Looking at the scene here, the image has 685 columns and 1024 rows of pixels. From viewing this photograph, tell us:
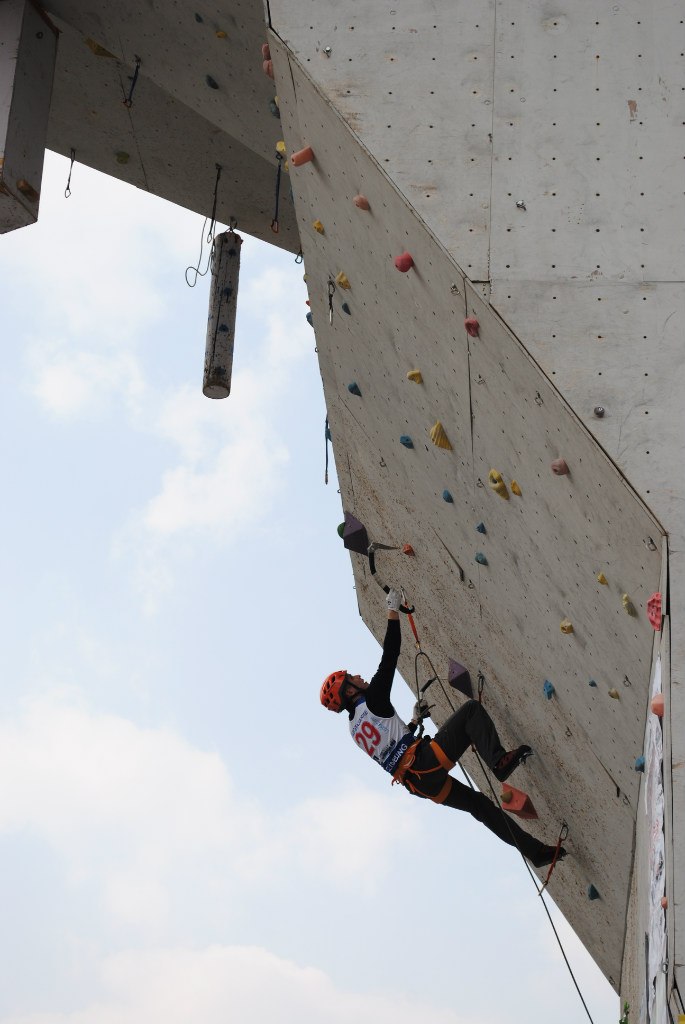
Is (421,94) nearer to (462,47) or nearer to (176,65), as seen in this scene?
(462,47)

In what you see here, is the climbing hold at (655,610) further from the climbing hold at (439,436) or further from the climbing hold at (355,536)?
the climbing hold at (355,536)

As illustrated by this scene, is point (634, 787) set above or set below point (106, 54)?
below

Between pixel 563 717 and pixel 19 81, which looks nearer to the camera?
pixel 563 717

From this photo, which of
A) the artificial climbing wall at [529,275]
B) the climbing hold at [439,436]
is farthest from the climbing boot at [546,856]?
the climbing hold at [439,436]

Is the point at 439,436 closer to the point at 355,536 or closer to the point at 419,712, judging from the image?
the point at 419,712

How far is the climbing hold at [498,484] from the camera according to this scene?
12.5 ft

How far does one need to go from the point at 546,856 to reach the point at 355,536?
1.51m

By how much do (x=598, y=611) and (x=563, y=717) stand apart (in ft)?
2.86

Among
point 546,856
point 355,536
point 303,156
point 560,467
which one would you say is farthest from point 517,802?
point 303,156

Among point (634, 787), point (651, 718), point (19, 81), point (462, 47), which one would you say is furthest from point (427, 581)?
point (19, 81)

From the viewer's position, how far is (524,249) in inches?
133

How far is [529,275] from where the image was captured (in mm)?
3342

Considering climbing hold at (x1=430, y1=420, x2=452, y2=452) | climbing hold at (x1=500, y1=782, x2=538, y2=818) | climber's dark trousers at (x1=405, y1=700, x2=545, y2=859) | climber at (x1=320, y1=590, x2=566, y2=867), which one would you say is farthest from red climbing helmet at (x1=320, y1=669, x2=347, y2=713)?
climbing hold at (x1=430, y1=420, x2=452, y2=452)

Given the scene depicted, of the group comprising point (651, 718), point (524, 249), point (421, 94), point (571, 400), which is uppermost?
point (421, 94)
